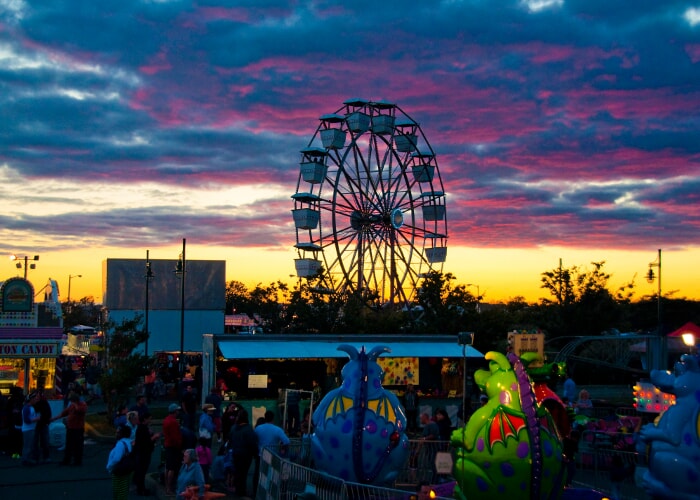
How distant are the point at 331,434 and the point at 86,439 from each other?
45.2ft

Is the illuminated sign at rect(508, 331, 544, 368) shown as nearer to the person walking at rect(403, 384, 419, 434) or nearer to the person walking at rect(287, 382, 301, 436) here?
the person walking at rect(403, 384, 419, 434)

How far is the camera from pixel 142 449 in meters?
16.9

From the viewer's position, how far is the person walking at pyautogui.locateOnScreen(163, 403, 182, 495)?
53.4 feet

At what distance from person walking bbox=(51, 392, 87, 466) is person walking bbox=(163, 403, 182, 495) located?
4347mm

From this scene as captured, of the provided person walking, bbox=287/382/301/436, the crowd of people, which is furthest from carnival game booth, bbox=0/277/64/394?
the crowd of people

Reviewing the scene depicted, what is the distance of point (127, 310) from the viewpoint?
5659cm

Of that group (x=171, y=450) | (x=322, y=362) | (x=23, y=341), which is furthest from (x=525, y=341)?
(x=23, y=341)

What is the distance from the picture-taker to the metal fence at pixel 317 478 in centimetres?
1210

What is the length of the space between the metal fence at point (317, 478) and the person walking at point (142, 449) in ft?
8.19

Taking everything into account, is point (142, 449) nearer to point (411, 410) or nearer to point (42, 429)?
point (42, 429)

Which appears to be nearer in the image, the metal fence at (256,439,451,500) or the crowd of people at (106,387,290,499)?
the metal fence at (256,439,451,500)

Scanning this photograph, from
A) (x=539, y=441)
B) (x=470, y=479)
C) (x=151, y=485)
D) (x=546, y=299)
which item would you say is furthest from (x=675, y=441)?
(x=546, y=299)

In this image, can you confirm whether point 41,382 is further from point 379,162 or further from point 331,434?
point 379,162

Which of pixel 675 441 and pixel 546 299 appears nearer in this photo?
pixel 675 441
